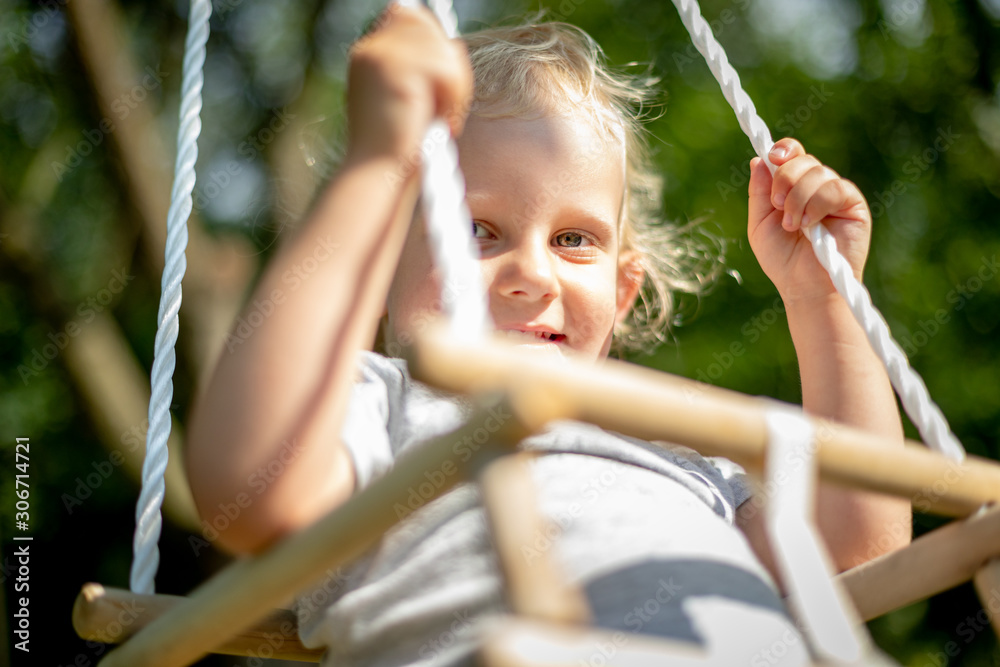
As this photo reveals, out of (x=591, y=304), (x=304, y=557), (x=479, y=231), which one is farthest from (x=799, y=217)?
(x=304, y=557)

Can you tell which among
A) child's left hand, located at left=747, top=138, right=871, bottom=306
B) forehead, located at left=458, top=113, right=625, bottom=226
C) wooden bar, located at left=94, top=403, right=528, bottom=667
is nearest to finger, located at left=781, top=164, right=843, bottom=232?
child's left hand, located at left=747, top=138, right=871, bottom=306

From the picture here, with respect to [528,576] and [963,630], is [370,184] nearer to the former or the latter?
[528,576]

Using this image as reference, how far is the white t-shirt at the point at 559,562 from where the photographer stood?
2.05ft

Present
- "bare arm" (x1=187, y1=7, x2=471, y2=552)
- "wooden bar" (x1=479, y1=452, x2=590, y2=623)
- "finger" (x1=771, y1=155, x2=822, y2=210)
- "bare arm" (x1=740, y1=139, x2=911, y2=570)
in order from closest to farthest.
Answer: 1. "wooden bar" (x1=479, y1=452, x2=590, y2=623)
2. "bare arm" (x1=187, y1=7, x2=471, y2=552)
3. "bare arm" (x1=740, y1=139, x2=911, y2=570)
4. "finger" (x1=771, y1=155, x2=822, y2=210)

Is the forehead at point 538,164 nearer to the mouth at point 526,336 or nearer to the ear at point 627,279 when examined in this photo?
the mouth at point 526,336

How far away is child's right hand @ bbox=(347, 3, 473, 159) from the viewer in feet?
2.05

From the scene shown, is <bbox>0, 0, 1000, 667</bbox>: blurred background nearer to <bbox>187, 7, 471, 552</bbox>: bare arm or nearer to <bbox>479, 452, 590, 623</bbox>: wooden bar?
<bbox>187, 7, 471, 552</bbox>: bare arm

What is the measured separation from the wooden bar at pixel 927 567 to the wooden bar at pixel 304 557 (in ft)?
1.23

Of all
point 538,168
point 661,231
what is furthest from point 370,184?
point 661,231

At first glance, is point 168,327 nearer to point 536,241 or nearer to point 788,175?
point 536,241

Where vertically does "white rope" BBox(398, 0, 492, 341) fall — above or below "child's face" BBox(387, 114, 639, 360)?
above

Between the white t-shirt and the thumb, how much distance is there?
39 centimetres

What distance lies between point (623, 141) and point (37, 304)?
1.75 metres

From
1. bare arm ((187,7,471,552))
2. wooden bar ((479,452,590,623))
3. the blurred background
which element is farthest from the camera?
the blurred background
